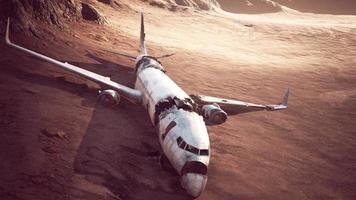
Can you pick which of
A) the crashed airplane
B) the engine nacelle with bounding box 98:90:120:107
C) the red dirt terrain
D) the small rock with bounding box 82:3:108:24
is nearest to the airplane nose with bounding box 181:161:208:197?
the crashed airplane

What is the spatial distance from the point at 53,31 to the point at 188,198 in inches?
1071

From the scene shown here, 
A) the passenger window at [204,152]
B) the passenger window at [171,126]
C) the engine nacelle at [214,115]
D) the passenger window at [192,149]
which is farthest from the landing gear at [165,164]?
the engine nacelle at [214,115]

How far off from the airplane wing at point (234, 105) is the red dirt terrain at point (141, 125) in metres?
0.84

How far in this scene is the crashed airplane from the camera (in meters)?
15.8

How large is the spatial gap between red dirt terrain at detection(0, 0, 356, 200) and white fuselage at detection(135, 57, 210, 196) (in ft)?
3.40

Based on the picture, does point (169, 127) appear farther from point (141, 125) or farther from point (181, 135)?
point (141, 125)

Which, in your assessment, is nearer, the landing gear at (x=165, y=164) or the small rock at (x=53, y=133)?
the landing gear at (x=165, y=164)

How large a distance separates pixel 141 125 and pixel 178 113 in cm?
426

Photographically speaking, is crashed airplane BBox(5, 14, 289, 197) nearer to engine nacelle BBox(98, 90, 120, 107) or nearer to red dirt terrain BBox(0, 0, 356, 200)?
engine nacelle BBox(98, 90, 120, 107)

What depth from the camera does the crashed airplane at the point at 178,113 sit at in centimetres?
1577

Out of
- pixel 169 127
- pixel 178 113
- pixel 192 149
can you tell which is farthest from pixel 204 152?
pixel 178 113

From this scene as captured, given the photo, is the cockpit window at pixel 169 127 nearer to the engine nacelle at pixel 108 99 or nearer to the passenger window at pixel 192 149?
the passenger window at pixel 192 149

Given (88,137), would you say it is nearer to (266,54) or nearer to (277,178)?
(277,178)

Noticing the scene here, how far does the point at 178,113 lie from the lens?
1870 cm
